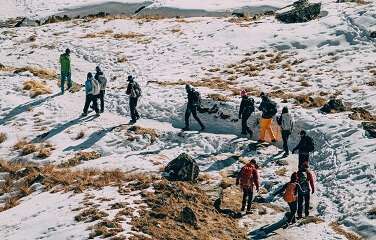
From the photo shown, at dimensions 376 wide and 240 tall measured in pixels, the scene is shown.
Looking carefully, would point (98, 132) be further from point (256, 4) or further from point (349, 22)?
point (256, 4)

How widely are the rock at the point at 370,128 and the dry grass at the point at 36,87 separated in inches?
647

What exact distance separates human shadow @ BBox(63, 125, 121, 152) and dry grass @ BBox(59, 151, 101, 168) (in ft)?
2.40

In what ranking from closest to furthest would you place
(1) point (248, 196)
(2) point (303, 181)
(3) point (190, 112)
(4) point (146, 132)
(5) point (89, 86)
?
(2) point (303, 181), (1) point (248, 196), (4) point (146, 132), (3) point (190, 112), (5) point (89, 86)

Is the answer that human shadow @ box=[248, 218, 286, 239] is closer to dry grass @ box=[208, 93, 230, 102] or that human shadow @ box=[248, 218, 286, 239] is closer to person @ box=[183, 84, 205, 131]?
person @ box=[183, 84, 205, 131]

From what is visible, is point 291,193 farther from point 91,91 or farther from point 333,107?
A: point 91,91

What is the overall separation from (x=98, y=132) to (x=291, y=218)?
11294 millimetres

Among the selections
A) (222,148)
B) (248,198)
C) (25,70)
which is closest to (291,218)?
(248,198)

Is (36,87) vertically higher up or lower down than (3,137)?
higher up

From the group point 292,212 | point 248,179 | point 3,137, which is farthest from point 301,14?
point 292,212

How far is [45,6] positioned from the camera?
5675cm

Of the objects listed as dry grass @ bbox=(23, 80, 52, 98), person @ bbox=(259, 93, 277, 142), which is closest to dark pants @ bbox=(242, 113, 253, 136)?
person @ bbox=(259, 93, 277, 142)

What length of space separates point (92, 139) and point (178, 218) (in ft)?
30.2

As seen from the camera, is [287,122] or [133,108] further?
[133,108]

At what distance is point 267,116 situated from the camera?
2653 cm
